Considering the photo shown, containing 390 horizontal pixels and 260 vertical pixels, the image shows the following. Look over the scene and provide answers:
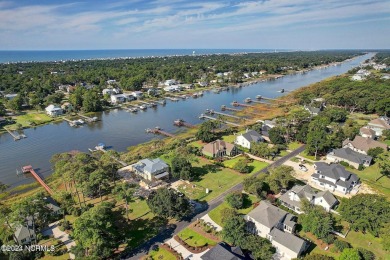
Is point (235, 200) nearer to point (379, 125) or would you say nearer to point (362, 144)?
point (362, 144)

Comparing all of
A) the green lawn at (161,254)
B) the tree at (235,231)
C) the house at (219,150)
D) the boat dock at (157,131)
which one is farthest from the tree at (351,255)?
the boat dock at (157,131)

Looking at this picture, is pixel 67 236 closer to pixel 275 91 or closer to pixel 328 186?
pixel 328 186

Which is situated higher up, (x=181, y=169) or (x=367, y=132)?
(x=367, y=132)

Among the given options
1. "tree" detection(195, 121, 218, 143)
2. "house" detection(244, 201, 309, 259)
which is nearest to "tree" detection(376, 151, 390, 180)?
"house" detection(244, 201, 309, 259)

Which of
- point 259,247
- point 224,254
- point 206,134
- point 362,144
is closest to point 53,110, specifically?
point 206,134

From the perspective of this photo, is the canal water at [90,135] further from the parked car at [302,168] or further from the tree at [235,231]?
the tree at [235,231]

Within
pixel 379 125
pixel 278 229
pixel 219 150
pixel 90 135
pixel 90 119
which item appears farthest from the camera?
pixel 90 119

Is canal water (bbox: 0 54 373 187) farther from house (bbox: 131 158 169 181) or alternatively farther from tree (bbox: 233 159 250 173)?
tree (bbox: 233 159 250 173)
